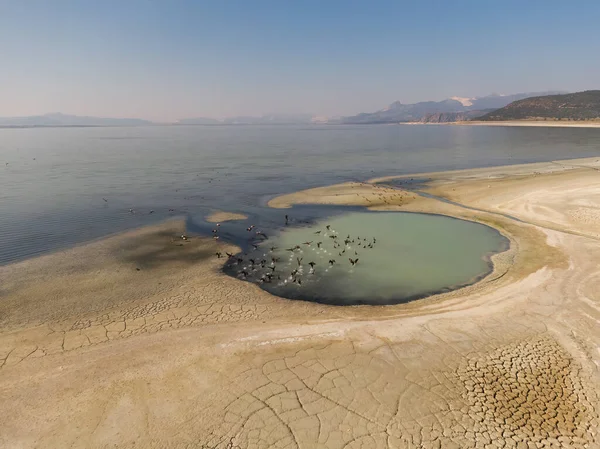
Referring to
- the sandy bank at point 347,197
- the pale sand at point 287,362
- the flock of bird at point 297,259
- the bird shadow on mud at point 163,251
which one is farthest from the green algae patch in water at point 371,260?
the sandy bank at point 347,197

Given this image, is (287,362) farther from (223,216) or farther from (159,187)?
(159,187)

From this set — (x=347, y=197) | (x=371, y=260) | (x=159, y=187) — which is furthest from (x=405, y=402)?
(x=159, y=187)

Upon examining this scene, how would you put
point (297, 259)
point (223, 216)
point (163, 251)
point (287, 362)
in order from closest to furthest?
point (287, 362) → point (297, 259) → point (163, 251) → point (223, 216)

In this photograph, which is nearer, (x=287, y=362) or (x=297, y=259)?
(x=287, y=362)

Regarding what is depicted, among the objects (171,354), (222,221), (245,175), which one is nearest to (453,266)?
(171,354)

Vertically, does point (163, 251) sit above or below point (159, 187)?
below

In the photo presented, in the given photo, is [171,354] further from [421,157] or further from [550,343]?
[421,157]
